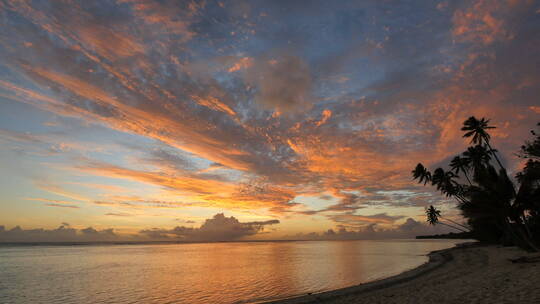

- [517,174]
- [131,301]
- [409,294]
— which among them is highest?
[517,174]

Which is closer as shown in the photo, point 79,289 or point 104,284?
point 79,289

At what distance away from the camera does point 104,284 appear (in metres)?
33.9

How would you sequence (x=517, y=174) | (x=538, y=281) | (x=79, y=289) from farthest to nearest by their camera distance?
(x=517, y=174) < (x=79, y=289) < (x=538, y=281)

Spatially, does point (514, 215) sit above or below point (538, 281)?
above

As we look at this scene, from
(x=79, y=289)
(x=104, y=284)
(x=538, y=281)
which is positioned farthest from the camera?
(x=104, y=284)

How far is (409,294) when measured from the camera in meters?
19.8

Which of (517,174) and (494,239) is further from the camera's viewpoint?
(494,239)

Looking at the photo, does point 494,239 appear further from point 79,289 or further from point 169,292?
point 79,289

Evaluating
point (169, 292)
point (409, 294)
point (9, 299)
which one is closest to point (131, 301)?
point (169, 292)

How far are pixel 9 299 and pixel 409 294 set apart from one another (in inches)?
1349

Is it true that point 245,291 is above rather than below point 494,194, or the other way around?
below

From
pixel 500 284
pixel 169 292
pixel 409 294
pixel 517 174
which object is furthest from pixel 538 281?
pixel 517 174

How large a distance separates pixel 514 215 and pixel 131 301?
1534 inches

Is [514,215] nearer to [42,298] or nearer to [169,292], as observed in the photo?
[169,292]
